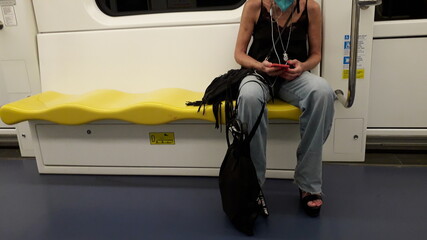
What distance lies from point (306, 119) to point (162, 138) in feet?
2.97

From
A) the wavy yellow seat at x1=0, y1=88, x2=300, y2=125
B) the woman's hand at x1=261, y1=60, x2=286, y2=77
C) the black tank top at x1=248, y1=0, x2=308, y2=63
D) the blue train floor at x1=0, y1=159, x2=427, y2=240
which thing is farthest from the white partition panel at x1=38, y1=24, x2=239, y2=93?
the blue train floor at x1=0, y1=159, x2=427, y2=240

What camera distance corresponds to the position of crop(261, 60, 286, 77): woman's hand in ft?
5.70

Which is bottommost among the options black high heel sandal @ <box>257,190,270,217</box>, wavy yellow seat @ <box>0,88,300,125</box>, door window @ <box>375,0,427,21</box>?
black high heel sandal @ <box>257,190,270,217</box>

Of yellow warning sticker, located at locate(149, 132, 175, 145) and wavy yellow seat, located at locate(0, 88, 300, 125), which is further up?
wavy yellow seat, located at locate(0, 88, 300, 125)

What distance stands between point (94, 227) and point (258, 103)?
1033 mm

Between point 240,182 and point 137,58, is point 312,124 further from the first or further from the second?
point 137,58

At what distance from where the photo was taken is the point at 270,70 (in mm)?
1744

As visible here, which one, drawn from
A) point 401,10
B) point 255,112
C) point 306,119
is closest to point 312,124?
point 306,119

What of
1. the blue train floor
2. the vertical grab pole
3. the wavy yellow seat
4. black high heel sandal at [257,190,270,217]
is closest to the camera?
the vertical grab pole

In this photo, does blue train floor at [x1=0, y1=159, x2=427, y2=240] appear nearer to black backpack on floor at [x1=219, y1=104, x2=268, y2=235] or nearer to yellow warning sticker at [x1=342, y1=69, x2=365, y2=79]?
black backpack on floor at [x1=219, y1=104, x2=268, y2=235]

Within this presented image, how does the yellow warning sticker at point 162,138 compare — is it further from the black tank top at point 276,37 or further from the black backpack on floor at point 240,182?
the black tank top at point 276,37

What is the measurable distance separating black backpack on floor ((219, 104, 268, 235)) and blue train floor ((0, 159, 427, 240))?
9 centimetres

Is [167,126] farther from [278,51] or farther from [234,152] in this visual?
[278,51]

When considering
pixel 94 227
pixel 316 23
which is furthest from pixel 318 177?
pixel 94 227
